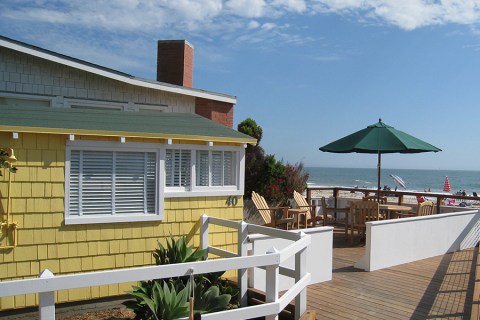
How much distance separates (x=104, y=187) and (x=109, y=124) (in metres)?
0.85

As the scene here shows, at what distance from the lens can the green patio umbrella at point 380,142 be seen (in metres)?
9.78

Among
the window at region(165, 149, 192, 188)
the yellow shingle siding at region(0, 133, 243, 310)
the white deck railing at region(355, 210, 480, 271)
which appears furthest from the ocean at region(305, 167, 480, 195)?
the yellow shingle siding at region(0, 133, 243, 310)

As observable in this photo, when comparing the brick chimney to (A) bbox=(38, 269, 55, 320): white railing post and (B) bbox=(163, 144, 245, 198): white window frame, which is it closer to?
(B) bbox=(163, 144, 245, 198): white window frame

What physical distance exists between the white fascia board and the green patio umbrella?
2.84 meters

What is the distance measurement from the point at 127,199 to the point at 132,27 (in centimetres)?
1175

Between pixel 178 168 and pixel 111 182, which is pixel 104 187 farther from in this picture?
pixel 178 168

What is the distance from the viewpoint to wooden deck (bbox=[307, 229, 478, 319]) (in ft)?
19.0

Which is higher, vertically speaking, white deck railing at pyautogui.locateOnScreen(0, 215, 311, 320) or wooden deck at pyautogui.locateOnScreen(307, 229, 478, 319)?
white deck railing at pyautogui.locateOnScreen(0, 215, 311, 320)

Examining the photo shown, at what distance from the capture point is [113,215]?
5969mm

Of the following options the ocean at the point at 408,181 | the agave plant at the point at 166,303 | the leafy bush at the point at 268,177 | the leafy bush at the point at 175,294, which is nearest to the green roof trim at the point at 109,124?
the leafy bush at the point at 175,294

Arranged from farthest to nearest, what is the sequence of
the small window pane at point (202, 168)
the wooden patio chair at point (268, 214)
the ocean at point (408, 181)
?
1. the ocean at point (408, 181)
2. the wooden patio chair at point (268, 214)
3. the small window pane at point (202, 168)

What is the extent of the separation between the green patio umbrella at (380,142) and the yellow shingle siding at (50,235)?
5.57 m

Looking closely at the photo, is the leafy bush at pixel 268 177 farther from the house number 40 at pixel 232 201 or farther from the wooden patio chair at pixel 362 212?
the house number 40 at pixel 232 201

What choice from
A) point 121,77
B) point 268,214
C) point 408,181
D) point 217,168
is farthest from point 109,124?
point 408,181
